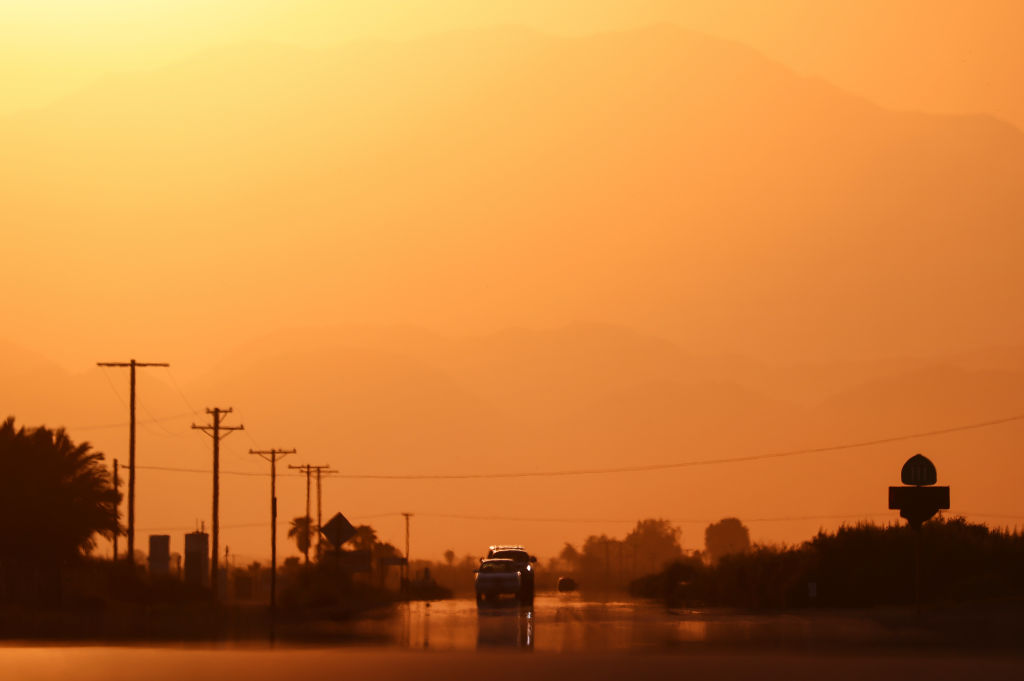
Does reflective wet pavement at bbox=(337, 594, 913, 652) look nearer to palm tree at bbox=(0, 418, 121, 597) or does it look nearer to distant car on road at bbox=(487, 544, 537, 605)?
distant car on road at bbox=(487, 544, 537, 605)

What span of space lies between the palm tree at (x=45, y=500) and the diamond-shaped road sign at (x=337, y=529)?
1650cm

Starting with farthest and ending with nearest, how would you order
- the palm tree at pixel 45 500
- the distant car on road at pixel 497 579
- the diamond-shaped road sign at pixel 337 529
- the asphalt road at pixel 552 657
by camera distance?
the palm tree at pixel 45 500, the distant car on road at pixel 497 579, the diamond-shaped road sign at pixel 337 529, the asphalt road at pixel 552 657

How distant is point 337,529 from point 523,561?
9.66 metres

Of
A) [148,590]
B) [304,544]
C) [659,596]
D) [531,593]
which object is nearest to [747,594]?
[531,593]

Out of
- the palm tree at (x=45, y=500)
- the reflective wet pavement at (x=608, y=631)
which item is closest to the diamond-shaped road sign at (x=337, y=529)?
the reflective wet pavement at (x=608, y=631)

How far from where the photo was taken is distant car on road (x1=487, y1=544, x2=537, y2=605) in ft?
202

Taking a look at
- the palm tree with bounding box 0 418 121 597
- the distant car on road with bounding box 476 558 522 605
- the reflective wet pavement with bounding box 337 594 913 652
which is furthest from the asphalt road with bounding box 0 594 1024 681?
the palm tree with bounding box 0 418 121 597

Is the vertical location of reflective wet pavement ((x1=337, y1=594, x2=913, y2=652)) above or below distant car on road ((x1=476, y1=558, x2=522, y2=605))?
below

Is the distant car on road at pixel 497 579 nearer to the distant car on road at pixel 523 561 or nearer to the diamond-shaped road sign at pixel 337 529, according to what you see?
the distant car on road at pixel 523 561

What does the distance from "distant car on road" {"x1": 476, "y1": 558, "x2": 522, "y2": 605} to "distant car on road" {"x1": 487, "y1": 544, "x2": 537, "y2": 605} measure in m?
0.30

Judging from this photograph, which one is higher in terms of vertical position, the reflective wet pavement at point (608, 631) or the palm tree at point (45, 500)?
the palm tree at point (45, 500)

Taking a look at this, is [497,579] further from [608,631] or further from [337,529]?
[608,631]

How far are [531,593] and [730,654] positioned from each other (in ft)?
120

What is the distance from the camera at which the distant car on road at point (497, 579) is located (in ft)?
198
